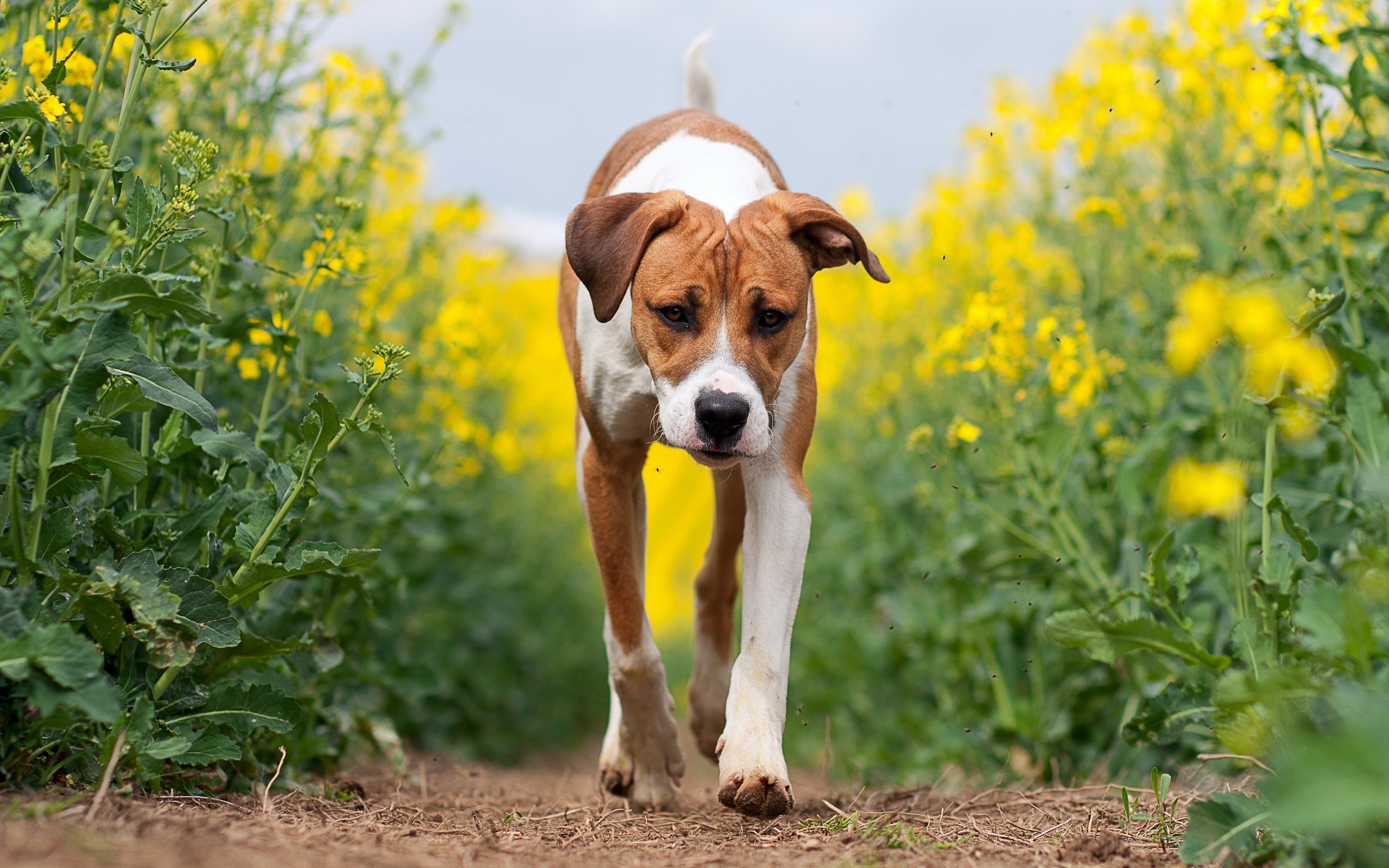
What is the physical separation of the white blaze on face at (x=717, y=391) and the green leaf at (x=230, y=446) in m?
1.07

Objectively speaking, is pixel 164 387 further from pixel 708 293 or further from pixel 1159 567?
pixel 1159 567

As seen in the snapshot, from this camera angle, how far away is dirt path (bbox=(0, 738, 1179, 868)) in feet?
7.52

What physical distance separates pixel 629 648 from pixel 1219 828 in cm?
183

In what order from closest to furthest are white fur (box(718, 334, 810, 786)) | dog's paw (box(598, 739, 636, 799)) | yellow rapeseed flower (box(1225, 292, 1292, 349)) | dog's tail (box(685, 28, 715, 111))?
1. yellow rapeseed flower (box(1225, 292, 1292, 349))
2. white fur (box(718, 334, 810, 786))
3. dog's paw (box(598, 739, 636, 799))
4. dog's tail (box(685, 28, 715, 111))

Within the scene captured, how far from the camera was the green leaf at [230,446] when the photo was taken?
2955 mm

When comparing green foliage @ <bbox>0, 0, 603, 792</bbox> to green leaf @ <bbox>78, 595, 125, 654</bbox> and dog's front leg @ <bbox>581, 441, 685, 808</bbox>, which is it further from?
dog's front leg @ <bbox>581, 441, 685, 808</bbox>

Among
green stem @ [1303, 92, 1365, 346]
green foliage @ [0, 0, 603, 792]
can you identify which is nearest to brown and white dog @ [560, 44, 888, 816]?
green foliage @ [0, 0, 603, 792]

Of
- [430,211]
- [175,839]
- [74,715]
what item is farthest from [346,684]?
[430,211]

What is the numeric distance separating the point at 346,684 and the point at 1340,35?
12.7 ft

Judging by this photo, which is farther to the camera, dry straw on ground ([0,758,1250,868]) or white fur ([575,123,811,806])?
white fur ([575,123,811,806])

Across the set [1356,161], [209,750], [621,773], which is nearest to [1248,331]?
[1356,161]

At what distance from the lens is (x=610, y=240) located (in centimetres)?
346

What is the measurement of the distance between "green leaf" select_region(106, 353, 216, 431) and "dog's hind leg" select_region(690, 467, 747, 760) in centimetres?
197

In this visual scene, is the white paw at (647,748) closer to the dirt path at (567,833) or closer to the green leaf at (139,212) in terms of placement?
the dirt path at (567,833)
